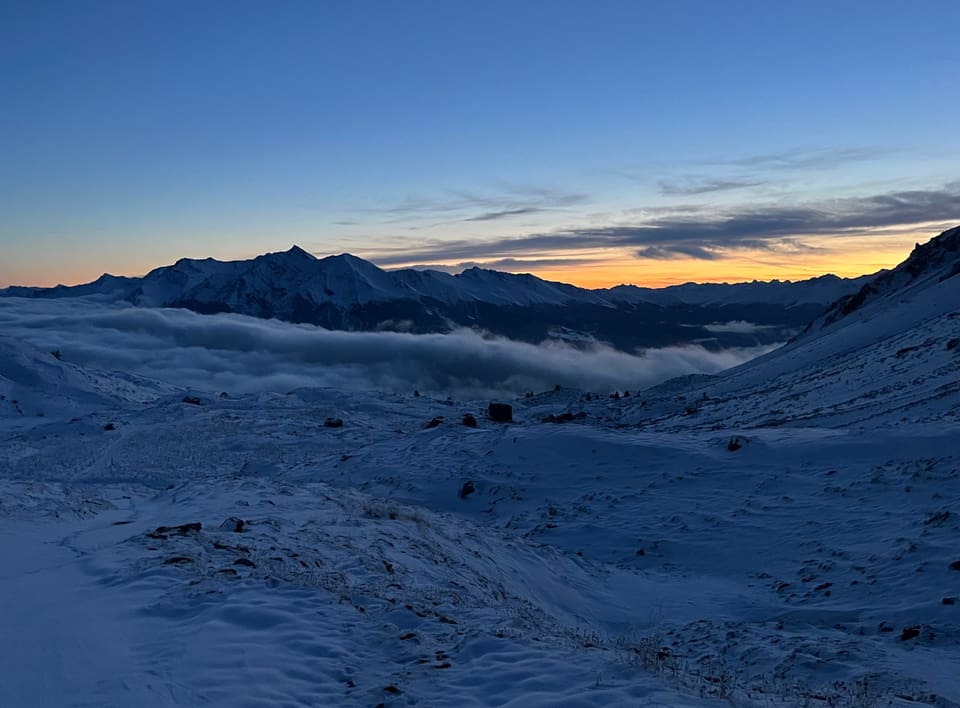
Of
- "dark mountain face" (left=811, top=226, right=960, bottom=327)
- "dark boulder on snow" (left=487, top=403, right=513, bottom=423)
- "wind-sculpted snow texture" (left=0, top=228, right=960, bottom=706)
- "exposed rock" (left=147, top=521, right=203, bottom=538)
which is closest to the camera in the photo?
"wind-sculpted snow texture" (left=0, top=228, right=960, bottom=706)

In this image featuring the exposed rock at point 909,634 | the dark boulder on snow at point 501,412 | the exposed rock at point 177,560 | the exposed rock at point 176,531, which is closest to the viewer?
the exposed rock at point 909,634

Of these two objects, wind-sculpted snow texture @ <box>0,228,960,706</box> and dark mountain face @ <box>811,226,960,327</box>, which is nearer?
wind-sculpted snow texture @ <box>0,228,960,706</box>

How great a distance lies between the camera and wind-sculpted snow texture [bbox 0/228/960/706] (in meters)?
8.01

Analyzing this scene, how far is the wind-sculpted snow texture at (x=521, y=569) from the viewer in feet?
26.3

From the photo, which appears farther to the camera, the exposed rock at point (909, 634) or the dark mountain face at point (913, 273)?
the dark mountain face at point (913, 273)

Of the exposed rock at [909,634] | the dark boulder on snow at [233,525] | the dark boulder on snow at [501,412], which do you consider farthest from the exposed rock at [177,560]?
the dark boulder on snow at [501,412]

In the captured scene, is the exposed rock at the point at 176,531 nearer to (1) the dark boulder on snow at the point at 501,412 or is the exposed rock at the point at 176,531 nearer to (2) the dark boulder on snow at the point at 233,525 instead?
(2) the dark boulder on snow at the point at 233,525

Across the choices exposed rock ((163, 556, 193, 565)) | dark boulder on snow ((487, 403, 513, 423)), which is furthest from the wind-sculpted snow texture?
dark boulder on snow ((487, 403, 513, 423))

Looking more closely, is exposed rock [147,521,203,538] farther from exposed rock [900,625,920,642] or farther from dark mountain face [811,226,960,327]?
dark mountain face [811,226,960,327]

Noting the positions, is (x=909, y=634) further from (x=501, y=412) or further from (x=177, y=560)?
(x=501, y=412)

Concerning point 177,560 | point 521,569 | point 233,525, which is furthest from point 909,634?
point 233,525

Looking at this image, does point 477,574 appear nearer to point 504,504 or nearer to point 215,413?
point 504,504

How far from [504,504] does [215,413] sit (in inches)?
1186

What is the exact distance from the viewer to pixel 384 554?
14234 millimetres
